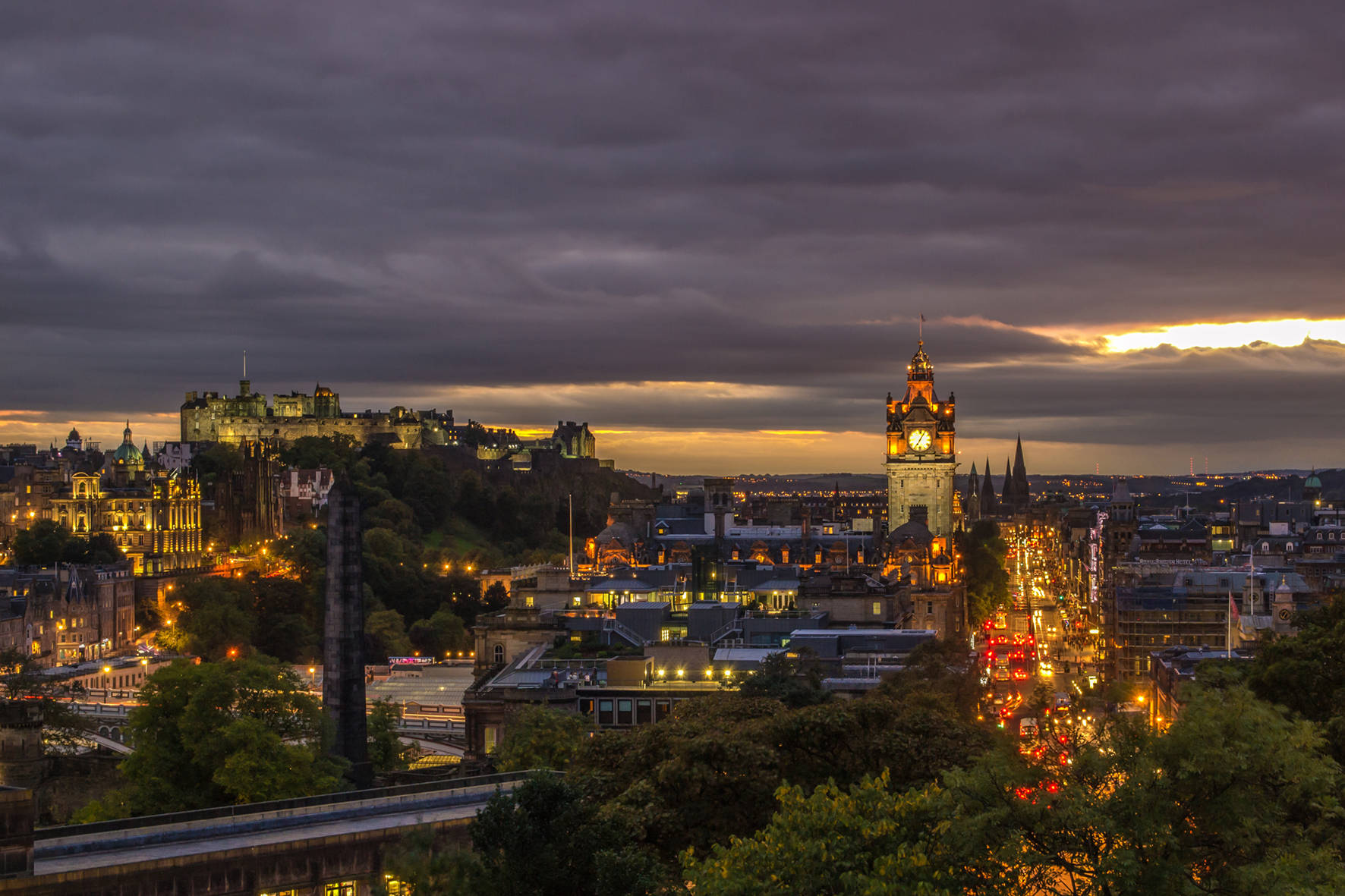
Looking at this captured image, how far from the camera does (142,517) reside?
185m

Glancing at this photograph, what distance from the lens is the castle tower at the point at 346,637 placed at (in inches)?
2415

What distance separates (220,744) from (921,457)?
13144 cm

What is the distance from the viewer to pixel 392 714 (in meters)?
75.8

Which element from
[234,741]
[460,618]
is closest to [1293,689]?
[234,741]

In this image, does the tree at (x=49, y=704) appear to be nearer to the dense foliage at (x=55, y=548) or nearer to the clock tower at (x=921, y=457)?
the dense foliage at (x=55, y=548)

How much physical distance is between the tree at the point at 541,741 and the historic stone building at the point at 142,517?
411 ft

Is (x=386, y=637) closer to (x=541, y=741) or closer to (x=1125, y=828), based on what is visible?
(x=541, y=741)

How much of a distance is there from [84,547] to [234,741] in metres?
122

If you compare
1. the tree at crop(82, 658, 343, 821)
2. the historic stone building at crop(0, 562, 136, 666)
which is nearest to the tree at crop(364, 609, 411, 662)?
the historic stone building at crop(0, 562, 136, 666)

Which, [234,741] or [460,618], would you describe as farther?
[460,618]

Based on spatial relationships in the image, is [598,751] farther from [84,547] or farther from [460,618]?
[84,547]

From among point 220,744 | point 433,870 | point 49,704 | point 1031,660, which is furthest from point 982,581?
point 433,870

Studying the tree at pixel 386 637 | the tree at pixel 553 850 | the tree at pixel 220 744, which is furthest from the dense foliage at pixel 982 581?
the tree at pixel 553 850

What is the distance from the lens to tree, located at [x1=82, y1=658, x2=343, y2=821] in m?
52.9
